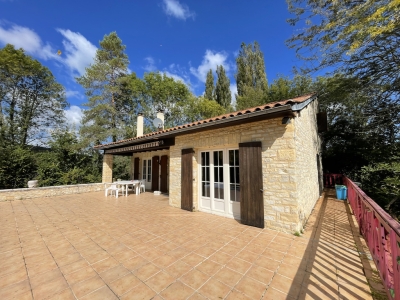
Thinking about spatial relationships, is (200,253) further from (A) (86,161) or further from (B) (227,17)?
(A) (86,161)

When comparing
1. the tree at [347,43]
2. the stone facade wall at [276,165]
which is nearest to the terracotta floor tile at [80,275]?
the stone facade wall at [276,165]

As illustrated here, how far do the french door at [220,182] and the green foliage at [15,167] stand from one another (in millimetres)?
12185

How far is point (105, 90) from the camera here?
16.2 m

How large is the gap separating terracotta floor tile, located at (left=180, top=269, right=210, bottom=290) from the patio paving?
0.01 m

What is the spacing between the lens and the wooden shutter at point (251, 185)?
4.38 m

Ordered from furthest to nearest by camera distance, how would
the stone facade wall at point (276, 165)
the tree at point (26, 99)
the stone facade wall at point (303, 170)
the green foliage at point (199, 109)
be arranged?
the green foliage at point (199, 109) → the tree at point (26, 99) → the stone facade wall at point (303, 170) → the stone facade wall at point (276, 165)

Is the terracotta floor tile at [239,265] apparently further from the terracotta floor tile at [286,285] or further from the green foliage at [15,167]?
the green foliage at [15,167]

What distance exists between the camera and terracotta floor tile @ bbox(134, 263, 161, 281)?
2534mm

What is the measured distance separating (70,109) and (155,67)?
35.0ft

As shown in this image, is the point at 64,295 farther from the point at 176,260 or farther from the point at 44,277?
the point at 176,260

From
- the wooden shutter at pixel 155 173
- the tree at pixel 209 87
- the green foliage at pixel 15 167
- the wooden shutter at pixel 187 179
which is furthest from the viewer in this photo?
the tree at pixel 209 87

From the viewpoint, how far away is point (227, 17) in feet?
34.7

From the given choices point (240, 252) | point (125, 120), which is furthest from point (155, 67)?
point (240, 252)

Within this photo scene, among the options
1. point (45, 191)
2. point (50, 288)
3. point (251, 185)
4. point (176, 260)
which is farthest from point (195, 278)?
point (45, 191)
